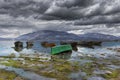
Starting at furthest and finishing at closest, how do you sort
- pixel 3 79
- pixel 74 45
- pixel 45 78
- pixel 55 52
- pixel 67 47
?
pixel 74 45
pixel 67 47
pixel 55 52
pixel 45 78
pixel 3 79

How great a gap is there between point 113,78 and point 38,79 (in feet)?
36.3

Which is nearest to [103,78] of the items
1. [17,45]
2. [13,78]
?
[13,78]

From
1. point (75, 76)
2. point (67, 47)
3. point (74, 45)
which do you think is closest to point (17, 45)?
point (74, 45)

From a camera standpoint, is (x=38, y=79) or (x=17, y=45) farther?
(x=17, y=45)

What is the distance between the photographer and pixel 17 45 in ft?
400

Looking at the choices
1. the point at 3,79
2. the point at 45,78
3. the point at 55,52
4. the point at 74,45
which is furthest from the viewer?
the point at 74,45

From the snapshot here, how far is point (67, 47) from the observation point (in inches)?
3174

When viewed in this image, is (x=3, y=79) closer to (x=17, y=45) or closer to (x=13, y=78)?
(x=13, y=78)

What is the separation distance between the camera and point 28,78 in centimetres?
3031

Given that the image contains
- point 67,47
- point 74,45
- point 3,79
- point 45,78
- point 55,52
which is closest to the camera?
point 3,79

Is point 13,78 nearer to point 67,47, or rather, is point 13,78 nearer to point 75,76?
point 75,76

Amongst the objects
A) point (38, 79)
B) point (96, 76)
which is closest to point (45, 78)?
point (38, 79)

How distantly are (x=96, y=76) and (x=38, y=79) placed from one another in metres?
9.20

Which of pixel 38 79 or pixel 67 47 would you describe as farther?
pixel 67 47
